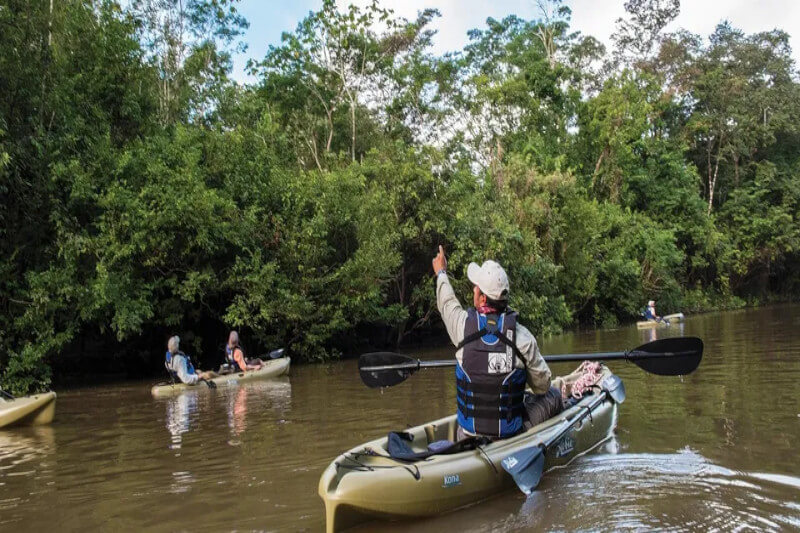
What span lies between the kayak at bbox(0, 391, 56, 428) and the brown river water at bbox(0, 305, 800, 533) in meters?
0.16

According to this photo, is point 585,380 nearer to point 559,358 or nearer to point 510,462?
point 559,358

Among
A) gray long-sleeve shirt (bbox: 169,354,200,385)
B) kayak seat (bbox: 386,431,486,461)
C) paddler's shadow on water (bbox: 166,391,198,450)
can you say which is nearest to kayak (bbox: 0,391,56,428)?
paddler's shadow on water (bbox: 166,391,198,450)

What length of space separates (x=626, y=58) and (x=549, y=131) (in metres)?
8.36

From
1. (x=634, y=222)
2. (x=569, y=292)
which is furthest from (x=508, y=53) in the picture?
(x=569, y=292)

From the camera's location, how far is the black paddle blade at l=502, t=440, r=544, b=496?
493cm

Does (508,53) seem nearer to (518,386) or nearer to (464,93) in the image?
(464,93)

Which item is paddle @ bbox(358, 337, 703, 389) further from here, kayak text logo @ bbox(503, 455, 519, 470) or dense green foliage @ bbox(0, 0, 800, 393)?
dense green foliage @ bbox(0, 0, 800, 393)

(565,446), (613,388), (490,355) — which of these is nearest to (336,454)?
(565,446)

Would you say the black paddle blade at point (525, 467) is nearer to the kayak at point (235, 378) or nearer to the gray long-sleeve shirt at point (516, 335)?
the gray long-sleeve shirt at point (516, 335)

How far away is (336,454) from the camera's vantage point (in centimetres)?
681

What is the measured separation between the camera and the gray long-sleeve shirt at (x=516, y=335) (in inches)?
201

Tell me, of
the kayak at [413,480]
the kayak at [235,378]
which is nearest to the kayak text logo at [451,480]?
the kayak at [413,480]

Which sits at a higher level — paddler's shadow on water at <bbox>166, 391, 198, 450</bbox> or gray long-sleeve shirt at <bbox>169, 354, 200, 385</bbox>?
gray long-sleeve shirt at <bbox>169, 354, 200, 385</bbox>

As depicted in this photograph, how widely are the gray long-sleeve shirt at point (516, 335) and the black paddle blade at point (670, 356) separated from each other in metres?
1.75
